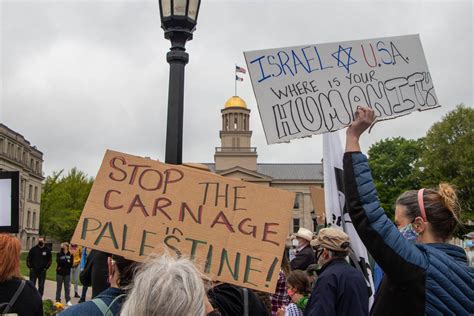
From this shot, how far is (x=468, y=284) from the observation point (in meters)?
2.36

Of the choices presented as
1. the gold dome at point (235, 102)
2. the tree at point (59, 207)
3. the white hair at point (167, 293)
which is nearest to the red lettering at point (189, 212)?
the white hair at point (167, 293)

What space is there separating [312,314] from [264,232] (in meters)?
1.35

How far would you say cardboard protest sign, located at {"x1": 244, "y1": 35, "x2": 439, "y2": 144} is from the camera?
13.0ft

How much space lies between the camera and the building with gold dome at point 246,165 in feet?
276

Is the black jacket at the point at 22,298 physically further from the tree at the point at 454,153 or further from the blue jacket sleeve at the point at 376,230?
the tree at the point at 454,153

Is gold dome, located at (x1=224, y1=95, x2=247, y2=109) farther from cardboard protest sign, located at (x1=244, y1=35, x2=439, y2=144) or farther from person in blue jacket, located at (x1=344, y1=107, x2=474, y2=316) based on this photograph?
person in blue jacket, located at (x1=344, y1=107, x2=474, y2=316)

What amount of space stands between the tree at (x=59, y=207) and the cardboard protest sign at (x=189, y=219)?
73.9 m

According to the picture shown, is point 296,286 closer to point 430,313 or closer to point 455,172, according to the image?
point 430,313

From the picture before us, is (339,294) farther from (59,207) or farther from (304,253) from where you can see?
(59,207)

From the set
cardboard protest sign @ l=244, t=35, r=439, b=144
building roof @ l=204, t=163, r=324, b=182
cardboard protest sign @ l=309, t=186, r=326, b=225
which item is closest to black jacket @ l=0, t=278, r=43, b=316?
cardboard protest sign @ l=244, t=35, r=439, b=144

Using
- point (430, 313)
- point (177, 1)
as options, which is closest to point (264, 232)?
point (430, 313)

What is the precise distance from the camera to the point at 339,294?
12.9ft

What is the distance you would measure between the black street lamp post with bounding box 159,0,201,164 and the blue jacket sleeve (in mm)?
3087

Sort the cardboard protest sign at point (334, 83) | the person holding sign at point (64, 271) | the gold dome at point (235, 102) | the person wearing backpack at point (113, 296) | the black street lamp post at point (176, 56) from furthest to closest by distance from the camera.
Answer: the gold dome at point (235, 102) < the person holding sign at point (64, 271) < the black street lamp post at point (176, 56) < the cardboard protest sign at point (334, 83) < the person wearing backpack at point (113, 296)
